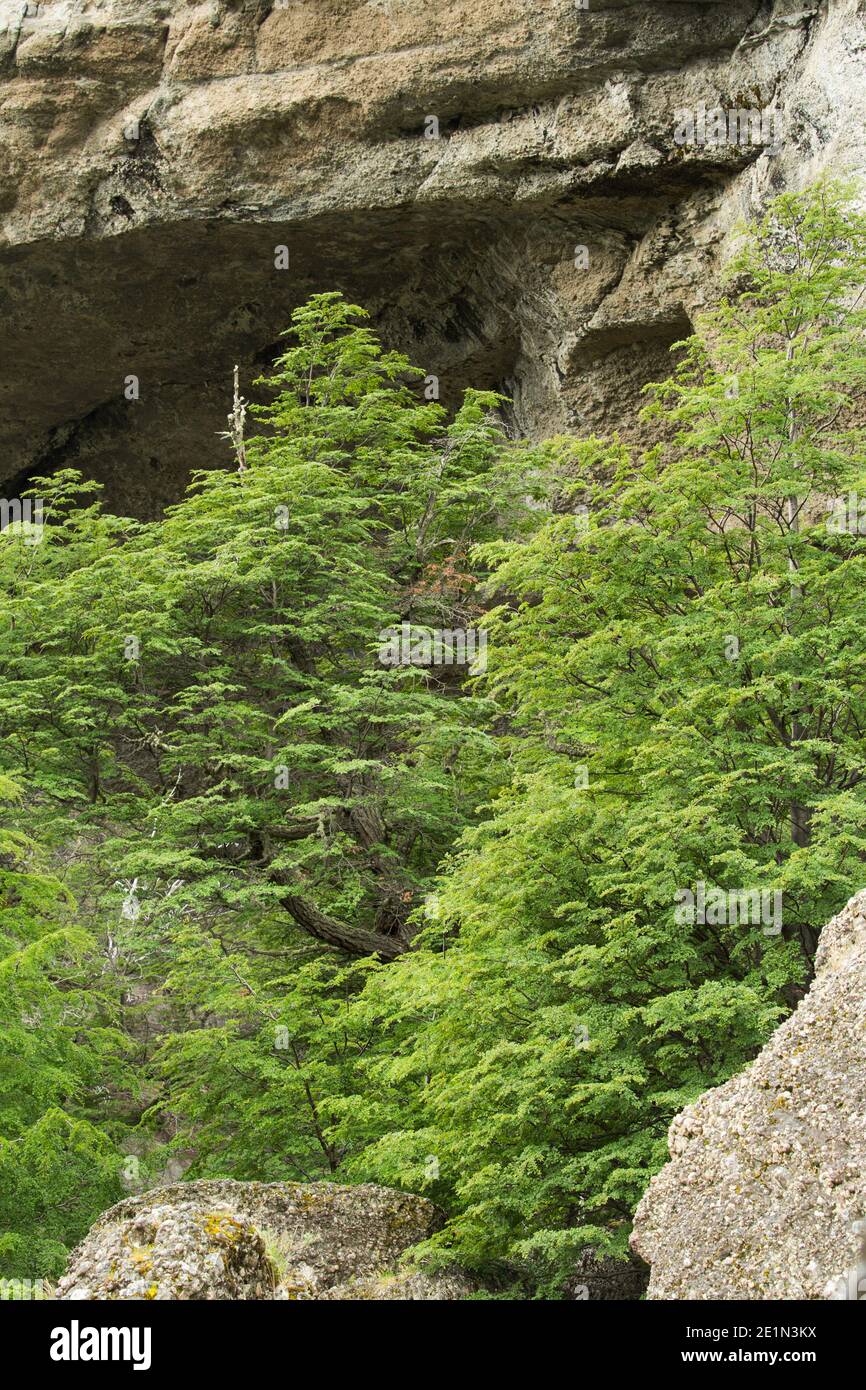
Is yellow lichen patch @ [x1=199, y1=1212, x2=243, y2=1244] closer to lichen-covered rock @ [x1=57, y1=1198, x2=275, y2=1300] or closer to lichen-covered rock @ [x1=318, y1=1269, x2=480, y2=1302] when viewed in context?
lichen-covered rock @ [x1=57, y1=1198, x2=275, y2=1300]

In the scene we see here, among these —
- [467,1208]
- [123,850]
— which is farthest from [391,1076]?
[123,850]

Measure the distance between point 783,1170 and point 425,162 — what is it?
16.4m

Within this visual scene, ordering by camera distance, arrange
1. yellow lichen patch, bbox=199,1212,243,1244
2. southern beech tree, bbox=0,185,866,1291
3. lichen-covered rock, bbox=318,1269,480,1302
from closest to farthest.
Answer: yellow lichen patch, bbox=199,1212,243,1244 → lichen-covered rock, bbox=318,1269,480,1302 → southern beech tree, bbox=0,185,866,1291

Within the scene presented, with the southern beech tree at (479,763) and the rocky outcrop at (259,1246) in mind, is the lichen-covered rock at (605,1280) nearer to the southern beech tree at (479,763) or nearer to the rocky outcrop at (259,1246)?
the southern beech tree at (479,763)

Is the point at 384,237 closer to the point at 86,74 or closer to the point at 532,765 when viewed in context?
the point at 86,74

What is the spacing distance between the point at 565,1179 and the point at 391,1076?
1.81m

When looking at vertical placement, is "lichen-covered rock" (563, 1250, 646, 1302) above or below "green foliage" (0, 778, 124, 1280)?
below

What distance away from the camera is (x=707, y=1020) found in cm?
927

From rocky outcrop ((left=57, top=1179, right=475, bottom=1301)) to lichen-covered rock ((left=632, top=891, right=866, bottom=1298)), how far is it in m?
2.20

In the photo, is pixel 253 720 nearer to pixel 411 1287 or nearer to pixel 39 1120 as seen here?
pixel 39 1120

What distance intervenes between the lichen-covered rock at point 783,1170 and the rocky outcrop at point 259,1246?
7.21 ft

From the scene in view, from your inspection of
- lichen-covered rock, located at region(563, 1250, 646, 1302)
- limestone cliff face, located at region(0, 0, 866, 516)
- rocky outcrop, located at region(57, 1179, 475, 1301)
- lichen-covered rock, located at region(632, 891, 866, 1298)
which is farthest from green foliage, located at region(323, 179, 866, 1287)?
limestone cliff face, located at region(0, 0, 866, 516)

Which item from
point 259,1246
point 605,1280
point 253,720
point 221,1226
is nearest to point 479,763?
point 253,720

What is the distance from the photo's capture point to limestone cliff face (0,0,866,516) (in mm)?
18359
